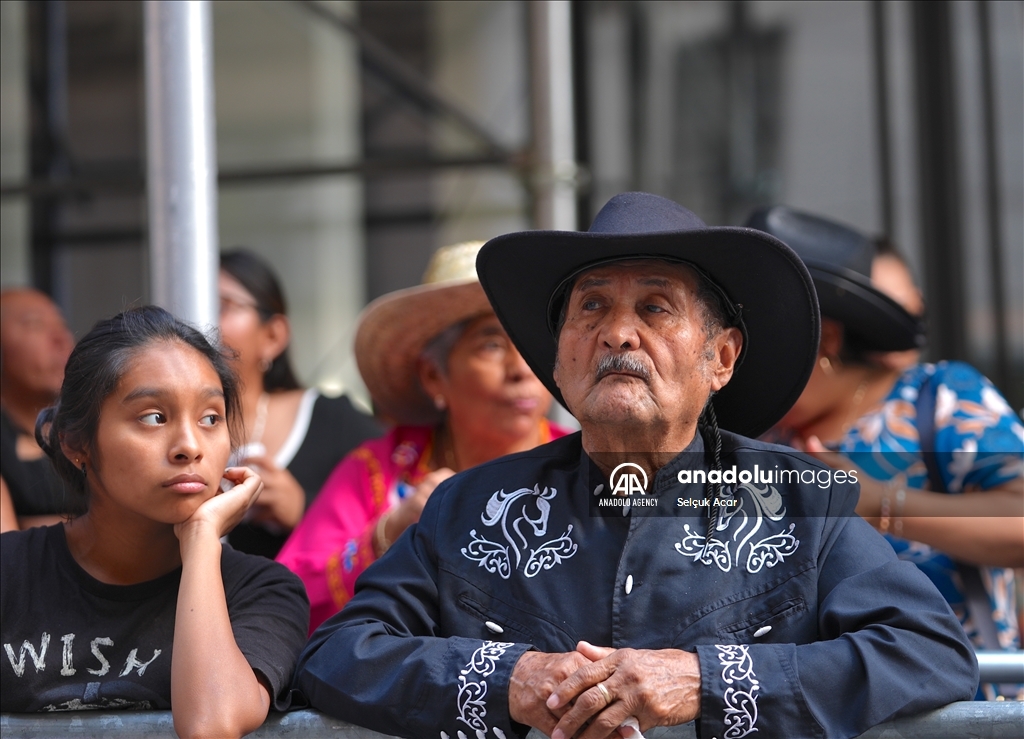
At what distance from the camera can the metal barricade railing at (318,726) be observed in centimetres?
171

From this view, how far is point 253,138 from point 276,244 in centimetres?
62

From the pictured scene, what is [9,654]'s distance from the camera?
2023 millimetres

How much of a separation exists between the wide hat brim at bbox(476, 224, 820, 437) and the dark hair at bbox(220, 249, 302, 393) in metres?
1.36

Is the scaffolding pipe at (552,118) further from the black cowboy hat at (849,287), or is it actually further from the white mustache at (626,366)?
the white mustache at (626,366)

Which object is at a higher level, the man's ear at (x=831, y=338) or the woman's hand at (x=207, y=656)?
the man's ear at (x=831, y=338)

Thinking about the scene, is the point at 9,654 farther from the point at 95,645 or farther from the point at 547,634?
the point at 547,634

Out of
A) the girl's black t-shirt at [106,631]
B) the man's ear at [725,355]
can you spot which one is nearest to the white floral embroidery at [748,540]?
the man's ear at [725,355]

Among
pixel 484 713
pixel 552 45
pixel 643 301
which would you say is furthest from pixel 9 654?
pixel 552 45

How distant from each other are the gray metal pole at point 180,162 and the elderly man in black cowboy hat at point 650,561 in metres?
0.61

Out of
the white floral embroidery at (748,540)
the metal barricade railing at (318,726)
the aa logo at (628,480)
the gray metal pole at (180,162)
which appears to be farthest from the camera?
the gray metal pole at (180,162)

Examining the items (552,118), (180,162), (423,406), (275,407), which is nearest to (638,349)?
(180,162)

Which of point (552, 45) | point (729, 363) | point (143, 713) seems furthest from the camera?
point (552, 45)

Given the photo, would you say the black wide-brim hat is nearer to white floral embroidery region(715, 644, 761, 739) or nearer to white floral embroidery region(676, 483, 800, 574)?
white floral embroidery region(676, 483, 800, 574)

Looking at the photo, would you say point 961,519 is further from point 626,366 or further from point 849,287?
point 626,366
